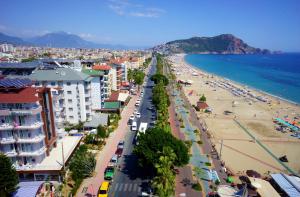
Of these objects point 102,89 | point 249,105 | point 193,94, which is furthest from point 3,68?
point 249,105

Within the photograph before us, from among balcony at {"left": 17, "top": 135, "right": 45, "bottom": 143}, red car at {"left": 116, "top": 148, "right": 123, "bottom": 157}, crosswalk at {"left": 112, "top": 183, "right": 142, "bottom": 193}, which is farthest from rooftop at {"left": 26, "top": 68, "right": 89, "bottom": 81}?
crosswalk at {"left": 112, "top": 183, "right": 142, "bottom": 193}

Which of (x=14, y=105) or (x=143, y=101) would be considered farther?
(x=143, y=101)

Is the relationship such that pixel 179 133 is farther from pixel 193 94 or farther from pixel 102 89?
pixel 193 94

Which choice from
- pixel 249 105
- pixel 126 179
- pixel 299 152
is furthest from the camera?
pixel 249 105

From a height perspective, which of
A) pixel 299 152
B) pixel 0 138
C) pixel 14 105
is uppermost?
pixel 14 105

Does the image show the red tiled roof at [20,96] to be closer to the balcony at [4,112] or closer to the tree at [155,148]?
the balcony at [4,112]

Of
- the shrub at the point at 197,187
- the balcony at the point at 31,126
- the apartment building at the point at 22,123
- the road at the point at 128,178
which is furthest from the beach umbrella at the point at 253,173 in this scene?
the balcony at the point at 31,126

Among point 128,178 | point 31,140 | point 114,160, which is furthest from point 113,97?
point 31,140
